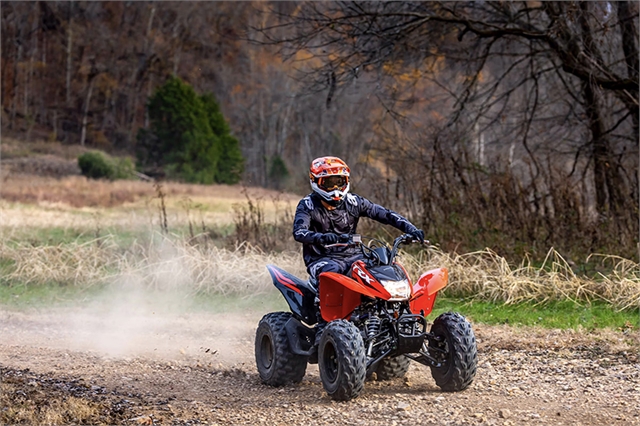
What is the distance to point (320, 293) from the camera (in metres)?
7.20

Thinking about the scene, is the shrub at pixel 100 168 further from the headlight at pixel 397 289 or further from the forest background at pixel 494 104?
the headlight at pixel 397 289

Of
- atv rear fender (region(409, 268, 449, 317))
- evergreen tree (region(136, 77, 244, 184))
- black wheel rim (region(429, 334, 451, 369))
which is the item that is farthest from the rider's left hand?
evergreen tree (region(136, 77, 244, 184))

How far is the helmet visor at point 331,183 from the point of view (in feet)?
24.9

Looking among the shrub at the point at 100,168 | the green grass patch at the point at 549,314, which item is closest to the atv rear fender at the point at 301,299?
the green grass patch at the point at 549,314

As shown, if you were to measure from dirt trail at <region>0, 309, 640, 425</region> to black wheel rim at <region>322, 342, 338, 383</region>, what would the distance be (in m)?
0.22

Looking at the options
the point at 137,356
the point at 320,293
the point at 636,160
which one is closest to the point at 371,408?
the point at 320,293

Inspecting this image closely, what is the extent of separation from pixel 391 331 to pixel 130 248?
9129 millimetres

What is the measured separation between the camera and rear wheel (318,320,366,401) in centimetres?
649

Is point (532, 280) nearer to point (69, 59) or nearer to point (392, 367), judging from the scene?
point (392, 367)

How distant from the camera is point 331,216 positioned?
7.73m

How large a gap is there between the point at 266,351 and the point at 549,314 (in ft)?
15.5

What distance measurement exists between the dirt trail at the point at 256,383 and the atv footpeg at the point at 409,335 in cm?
42

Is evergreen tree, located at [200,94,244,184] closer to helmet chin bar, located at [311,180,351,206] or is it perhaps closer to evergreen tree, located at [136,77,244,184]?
evergreen tree, located at [136,77,244,184]

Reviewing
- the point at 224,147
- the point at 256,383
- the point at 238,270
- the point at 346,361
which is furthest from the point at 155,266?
the point at 224,147
